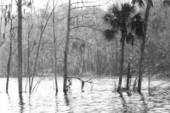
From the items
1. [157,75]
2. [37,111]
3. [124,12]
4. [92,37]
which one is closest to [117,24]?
[124,12]

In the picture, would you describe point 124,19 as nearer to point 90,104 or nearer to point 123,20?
point 123,20

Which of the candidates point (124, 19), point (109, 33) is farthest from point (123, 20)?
point (109, 33)

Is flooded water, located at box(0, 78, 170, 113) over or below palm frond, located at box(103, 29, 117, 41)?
below

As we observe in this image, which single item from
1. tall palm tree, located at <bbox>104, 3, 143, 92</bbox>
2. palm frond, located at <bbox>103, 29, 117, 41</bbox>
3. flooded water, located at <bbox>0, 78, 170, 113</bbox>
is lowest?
flooded water, located at <bbox>0, 78, 170, 113</bbox>

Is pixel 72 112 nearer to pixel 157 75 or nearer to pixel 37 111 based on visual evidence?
pixel 37 111

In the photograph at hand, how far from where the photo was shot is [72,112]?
20797 millimetres

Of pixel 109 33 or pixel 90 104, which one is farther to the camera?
pixel 109 33

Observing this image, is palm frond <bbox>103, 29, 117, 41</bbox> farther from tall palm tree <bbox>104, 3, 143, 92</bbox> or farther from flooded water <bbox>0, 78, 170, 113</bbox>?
flooded water <bbox>0, 78, 170, 113</bbox>

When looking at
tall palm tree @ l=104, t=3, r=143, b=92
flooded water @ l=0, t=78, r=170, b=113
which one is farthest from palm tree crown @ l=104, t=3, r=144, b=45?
flooded water @ l=0, t=78, r=170, b=113

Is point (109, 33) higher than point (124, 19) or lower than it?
lower

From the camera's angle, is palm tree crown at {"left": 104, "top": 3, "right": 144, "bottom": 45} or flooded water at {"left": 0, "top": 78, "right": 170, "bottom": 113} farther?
palm tree crown at {"left": 104, "top": 3, "right": 144, "bottom": 45}

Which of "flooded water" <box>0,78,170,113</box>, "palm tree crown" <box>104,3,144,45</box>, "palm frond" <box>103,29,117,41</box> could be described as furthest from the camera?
"palm frond" <box>103,29,117,41</box>

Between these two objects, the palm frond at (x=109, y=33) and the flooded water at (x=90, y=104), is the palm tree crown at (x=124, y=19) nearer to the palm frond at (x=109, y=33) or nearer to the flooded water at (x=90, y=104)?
the palm frond at (x=109, y=33)

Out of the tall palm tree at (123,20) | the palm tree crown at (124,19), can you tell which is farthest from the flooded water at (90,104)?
the palm tree crown at (124,19)
